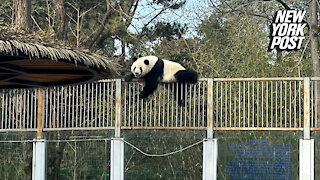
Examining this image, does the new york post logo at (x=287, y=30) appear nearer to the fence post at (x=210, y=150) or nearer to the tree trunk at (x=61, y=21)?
the tree trunk at (x=61, y=21)

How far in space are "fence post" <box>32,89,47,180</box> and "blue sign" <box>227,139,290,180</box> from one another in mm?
2558

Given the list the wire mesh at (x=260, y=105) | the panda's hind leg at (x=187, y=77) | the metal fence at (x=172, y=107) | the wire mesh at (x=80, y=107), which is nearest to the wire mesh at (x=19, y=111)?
the metal fence at (x=172, y=107)

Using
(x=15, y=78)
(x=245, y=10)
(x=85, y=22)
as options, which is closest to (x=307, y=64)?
(x=245, y=10)

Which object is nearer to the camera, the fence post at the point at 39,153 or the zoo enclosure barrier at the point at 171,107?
the zoo enclosure barrier at the point at 171,107

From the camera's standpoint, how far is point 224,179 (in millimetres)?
7992

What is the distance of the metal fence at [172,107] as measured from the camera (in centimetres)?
778

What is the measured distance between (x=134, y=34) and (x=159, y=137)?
8.21 meters

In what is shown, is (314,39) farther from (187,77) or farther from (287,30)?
(187,77)

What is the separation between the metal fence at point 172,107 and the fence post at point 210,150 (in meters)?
0.02

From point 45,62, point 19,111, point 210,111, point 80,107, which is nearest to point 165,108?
point 210,111

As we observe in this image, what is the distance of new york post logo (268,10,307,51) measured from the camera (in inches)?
478

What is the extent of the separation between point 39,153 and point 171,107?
6.49ft

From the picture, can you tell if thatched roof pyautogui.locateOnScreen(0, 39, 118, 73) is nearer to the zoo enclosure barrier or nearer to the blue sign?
the zoo enclosure barrier

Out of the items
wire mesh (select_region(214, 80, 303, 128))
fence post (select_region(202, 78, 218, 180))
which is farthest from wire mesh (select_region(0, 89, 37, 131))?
wire mesh (select_region(214, 80, 303, 128))
